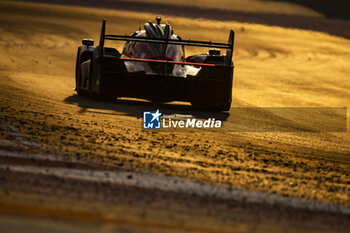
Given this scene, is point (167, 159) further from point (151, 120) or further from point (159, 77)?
point (159, 77)

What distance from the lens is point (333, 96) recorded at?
1980cm

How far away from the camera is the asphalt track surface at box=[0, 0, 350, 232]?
6031mm

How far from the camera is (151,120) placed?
38.3 ft

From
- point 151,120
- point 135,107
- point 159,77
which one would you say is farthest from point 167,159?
point 135,107

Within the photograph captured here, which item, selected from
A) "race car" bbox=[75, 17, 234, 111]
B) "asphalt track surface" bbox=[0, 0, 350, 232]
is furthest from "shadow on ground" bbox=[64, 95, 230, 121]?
"race car" bbox=[75, 17, 234, 111]

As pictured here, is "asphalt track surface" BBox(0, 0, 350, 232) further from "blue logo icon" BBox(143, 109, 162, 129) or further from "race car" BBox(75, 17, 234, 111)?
"race car" BBox(75, 17, 234, 111)

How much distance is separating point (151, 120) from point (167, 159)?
3153 mm

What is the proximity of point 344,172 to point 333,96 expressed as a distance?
11.1 meters

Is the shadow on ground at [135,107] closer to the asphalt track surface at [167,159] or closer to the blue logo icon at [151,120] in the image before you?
the asphalt track surface at [167,159]

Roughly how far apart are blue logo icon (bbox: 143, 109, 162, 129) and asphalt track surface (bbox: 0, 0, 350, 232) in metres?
0.20

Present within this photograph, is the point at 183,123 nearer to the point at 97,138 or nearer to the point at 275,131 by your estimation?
the point at 275,131

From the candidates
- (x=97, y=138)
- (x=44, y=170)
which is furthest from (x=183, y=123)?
(x=44, y=170)

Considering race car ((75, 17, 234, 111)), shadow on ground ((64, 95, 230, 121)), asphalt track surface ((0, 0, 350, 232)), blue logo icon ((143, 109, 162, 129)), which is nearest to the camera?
asphalt track surface ((0, 0, 350, 232))

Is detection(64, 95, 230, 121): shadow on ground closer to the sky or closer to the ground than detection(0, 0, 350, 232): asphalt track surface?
closer to the sky
